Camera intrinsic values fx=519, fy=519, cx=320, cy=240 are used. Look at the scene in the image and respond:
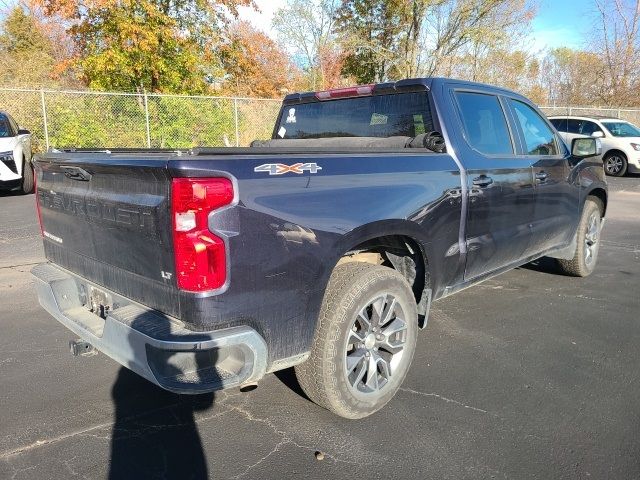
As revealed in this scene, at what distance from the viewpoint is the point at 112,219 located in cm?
261

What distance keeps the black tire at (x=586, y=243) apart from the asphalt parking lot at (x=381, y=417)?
112 cm

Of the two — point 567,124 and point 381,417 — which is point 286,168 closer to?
point 381,417

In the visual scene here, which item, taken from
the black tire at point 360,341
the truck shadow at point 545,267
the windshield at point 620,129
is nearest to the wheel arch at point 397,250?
the black tire at point 360,341

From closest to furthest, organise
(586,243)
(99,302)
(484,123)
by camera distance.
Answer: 1. (99,302)
2. (484,123)
3. (586,243)

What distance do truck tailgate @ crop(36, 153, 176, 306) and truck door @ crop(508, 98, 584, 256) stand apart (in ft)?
10.6

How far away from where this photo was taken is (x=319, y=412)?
10.1 feet

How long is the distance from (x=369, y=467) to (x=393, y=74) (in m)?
24.0

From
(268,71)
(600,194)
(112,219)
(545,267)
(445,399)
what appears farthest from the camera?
(268,71)

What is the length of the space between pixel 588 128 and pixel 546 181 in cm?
1360

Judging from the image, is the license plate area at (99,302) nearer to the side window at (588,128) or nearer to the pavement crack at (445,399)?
the pavement crack at (445,399)

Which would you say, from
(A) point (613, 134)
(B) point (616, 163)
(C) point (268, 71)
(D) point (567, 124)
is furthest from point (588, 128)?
(C) point (268, 71)

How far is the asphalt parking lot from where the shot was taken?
8.43 feet

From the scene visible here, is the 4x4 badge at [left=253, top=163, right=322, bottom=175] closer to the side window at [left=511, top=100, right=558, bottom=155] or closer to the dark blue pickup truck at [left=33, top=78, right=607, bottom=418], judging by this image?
the dark blue pickup truck at [left=33, top=78, right=607, bottom=418]

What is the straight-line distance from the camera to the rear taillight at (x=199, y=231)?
2191 mm
